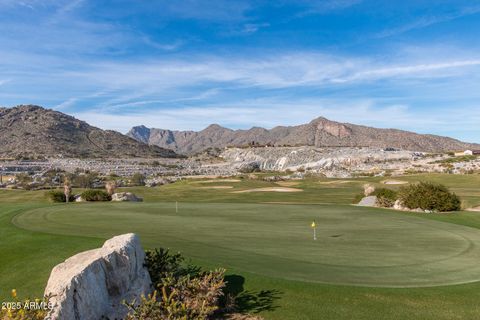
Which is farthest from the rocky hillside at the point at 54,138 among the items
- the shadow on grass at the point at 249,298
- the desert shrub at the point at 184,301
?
the desert shrub at the point at 184,301

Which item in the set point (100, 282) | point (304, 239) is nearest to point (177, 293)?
point (100, 282)

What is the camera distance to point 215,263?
14.1m

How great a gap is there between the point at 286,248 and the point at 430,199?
18.9 metres

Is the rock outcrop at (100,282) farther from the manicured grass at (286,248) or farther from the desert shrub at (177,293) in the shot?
the manicured grass at (286,248)

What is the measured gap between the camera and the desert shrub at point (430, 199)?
3117 centimetres

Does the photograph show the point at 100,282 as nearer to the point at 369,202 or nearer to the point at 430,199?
the point at 430,199

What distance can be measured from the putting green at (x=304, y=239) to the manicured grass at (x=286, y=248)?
0.17 feet

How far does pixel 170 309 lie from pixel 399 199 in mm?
27516

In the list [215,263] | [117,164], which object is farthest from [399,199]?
[117,164]

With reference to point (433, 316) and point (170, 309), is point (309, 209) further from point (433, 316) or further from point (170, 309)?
point (170, 309)

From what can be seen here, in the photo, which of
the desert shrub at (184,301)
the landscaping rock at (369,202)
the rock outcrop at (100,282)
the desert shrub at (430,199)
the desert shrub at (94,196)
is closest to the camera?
the rock outcrop at (100,282)

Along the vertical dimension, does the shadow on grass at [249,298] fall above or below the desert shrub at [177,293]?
below

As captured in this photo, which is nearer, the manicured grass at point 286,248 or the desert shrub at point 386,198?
the manicured grass at point 286,248

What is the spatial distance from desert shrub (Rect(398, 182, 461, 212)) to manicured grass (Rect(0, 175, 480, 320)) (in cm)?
330
